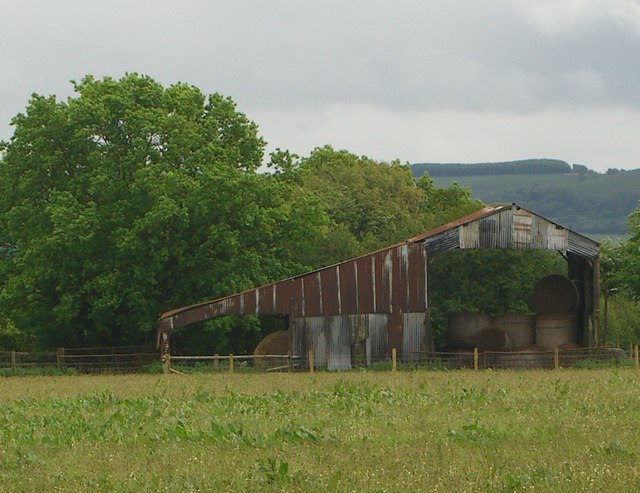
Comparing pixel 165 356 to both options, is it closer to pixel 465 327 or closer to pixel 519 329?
pixel 465 327

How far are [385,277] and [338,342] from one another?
9.64ft

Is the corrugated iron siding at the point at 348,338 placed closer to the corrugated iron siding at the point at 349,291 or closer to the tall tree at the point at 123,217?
the corrugated iron siding at the point at 349,291

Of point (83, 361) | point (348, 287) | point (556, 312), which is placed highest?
point (348, 287)

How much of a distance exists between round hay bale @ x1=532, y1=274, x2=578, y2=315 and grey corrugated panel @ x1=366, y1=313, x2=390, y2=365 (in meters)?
7.77

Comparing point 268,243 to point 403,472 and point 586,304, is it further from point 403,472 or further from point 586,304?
point 403,472

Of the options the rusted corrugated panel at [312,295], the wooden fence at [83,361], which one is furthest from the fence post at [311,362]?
the wooden fence at [83,361]

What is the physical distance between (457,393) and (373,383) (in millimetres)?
5030

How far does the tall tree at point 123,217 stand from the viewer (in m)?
47.9

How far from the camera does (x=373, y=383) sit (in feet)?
106

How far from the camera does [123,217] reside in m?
48.0

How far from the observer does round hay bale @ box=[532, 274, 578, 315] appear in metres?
47.6

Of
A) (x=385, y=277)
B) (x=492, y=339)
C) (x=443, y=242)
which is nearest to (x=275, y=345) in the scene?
(x=385, y=277)

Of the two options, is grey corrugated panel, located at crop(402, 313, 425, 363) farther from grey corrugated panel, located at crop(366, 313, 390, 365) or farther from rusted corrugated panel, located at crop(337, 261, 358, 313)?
rusted corrugated panel, located at crop(337, 261, 358, 313)

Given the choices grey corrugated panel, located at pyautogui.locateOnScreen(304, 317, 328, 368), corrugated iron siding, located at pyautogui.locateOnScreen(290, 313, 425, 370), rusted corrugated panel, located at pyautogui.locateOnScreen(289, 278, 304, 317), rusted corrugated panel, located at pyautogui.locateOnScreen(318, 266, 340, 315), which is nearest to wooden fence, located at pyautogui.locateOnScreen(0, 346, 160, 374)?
rusted corrugated panel, located at pyautogui.locateOnScreen(289, 278, 304, 317)
